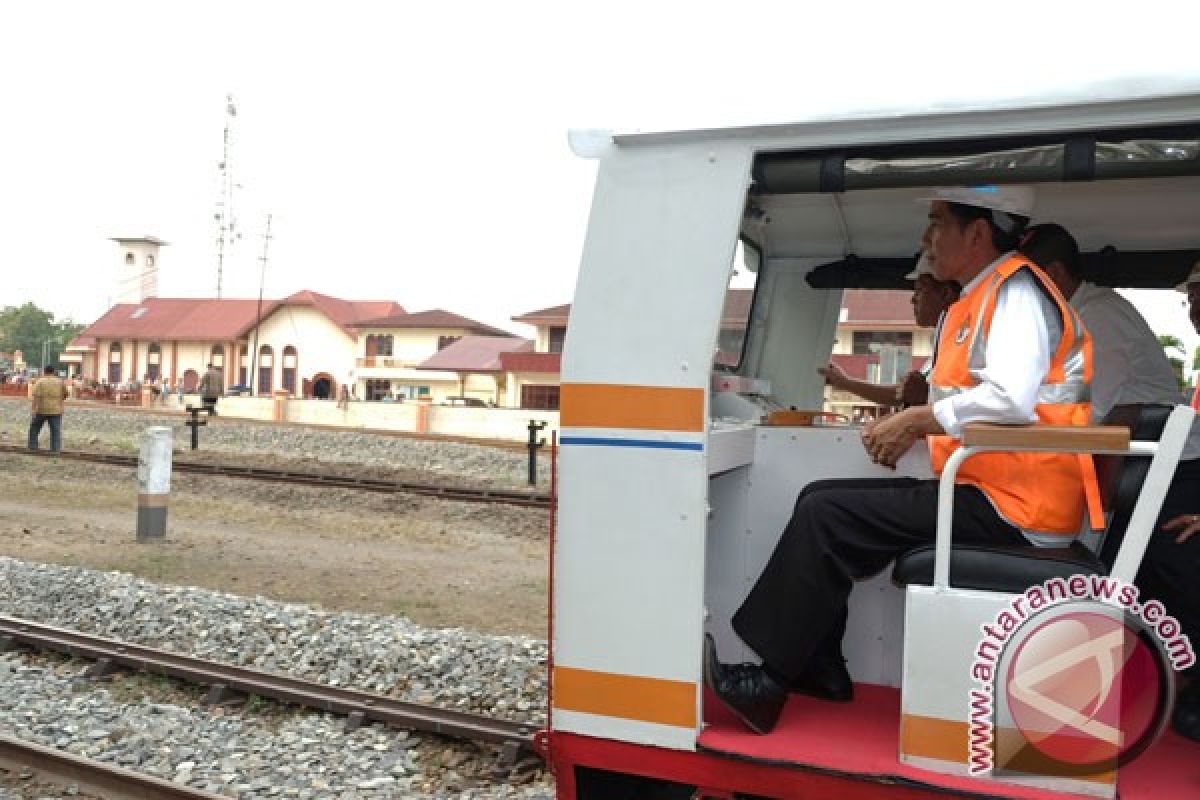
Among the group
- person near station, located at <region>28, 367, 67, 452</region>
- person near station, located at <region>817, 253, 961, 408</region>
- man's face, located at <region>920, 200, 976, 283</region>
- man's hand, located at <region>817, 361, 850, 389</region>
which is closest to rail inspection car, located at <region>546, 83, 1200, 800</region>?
man's face, located at <region>920, 200, 976, 283</region>

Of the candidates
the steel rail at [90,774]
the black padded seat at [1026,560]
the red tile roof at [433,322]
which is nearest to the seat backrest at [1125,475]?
the black padded seat at [1026,560]

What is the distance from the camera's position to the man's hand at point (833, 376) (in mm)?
5279

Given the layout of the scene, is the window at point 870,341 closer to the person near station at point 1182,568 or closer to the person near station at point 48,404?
the person near station at point 1182,568

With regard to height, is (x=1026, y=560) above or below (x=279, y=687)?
above

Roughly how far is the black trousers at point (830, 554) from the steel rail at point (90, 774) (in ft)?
9.70

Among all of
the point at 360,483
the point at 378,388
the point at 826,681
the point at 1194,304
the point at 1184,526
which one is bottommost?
the point at 360,483

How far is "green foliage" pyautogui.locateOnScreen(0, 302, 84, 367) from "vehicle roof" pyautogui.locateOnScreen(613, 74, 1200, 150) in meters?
130

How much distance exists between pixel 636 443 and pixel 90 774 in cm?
363

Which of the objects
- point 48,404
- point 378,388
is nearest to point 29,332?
point 378,388

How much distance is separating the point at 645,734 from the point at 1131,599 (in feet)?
4.84

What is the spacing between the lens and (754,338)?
505 cm

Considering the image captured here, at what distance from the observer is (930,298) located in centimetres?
484

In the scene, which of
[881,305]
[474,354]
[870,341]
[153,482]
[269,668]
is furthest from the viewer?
[474,354]

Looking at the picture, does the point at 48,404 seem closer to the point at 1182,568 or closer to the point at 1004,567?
the point at 1004,567
